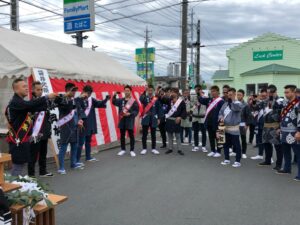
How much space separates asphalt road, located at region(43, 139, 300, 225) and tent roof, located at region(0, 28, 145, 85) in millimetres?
2396

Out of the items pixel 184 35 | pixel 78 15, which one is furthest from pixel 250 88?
pixel 78 15

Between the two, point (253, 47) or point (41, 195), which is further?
point (253, 47)

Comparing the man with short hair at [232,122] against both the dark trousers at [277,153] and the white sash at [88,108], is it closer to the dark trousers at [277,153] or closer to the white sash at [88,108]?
the dark trousers at [277,153]

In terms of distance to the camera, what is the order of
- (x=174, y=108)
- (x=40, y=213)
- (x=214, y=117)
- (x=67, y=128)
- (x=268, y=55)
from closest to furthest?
1. (x=40, y=213)
2. (x=67, y=128)
3. (x=214, y=117)
4. (x=174, y=108)
5. (x=268, y=55)

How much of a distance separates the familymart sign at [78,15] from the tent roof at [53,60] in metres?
1.64

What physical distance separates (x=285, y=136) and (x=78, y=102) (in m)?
4.39

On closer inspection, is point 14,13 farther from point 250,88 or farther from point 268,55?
point 268,55

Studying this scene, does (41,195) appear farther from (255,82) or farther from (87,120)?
(255,82)

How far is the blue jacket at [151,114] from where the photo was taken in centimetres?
916

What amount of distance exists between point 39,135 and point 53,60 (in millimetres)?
2713

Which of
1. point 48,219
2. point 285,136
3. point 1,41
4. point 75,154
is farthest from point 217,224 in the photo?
point 1,41

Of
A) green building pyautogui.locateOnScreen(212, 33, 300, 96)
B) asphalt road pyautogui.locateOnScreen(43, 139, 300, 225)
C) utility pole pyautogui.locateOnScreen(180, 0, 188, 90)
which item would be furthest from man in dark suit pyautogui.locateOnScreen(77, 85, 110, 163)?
green building pyautogui.locateOnScreen(212, 33, 300, 96)

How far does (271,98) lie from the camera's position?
7.61m

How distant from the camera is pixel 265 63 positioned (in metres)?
27.6
